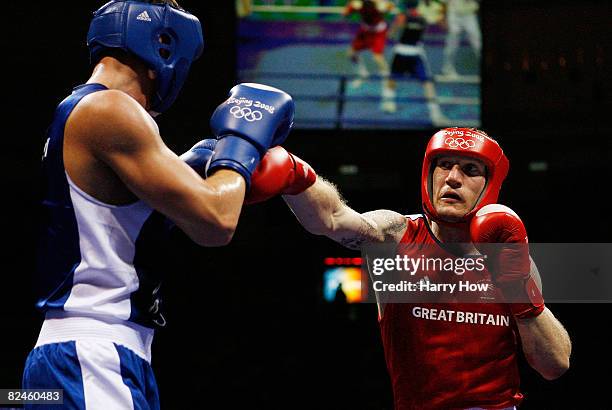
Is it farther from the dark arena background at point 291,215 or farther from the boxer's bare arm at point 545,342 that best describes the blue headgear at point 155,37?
the dark arena background at point 291,215

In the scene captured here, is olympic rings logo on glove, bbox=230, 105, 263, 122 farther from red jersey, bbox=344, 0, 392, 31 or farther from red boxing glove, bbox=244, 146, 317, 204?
red jersey, bbox=344, 0, 392, 31

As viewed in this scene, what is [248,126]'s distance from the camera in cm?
203

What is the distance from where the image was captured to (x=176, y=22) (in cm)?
208

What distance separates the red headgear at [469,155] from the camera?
3.00 metres

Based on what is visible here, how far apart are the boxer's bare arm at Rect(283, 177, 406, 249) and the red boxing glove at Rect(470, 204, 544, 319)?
13.8 inches

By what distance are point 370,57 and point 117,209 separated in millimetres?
8005

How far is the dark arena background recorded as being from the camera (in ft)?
26.5

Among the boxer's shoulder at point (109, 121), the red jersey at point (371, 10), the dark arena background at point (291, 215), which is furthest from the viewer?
the red jersey at point (371, 10)

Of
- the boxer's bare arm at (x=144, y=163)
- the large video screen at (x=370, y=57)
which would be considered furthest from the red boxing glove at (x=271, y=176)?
the large video screen at (x=370, y=57)

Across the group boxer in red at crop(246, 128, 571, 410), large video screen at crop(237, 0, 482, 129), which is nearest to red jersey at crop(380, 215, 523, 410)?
boxer in red at crop(246, 128, 571, 410)

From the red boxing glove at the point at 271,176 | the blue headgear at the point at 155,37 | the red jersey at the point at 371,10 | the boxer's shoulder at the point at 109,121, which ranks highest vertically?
the blue headgear at the point at 155,37

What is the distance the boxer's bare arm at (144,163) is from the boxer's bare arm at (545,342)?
1467 millimetres

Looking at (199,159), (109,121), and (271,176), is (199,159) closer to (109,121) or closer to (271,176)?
(271,176)

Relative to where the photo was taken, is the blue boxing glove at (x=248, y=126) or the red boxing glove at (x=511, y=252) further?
the red boxing glove at (x=511, y=252)
